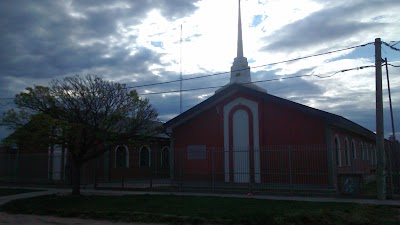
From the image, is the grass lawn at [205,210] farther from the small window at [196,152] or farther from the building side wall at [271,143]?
the small window at [196,152]

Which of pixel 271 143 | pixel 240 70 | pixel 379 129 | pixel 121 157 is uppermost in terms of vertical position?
pixel 240 70

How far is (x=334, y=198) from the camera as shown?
18.5 meters

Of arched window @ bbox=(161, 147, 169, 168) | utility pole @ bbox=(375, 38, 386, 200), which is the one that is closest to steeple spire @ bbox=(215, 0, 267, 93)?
arched window @ bbox=(161, 147, 169, 168)

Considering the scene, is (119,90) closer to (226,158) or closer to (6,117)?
(6,117)

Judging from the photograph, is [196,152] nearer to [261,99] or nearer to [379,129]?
[261,99]

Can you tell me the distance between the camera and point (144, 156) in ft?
112

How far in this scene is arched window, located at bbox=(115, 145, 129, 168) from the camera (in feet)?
104

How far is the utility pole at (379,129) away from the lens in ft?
57.4

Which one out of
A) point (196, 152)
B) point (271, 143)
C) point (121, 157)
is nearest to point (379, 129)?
point (271, 143)

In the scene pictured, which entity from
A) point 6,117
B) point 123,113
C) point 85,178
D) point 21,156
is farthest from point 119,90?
point 21,156

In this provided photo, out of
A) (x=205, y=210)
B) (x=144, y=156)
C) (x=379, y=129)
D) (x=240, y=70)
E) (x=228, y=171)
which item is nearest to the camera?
(x=205, y=210)

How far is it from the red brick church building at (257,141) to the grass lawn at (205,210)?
4250mm

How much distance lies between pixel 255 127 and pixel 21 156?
16981mm

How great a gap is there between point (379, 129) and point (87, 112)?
12605 millimetres
